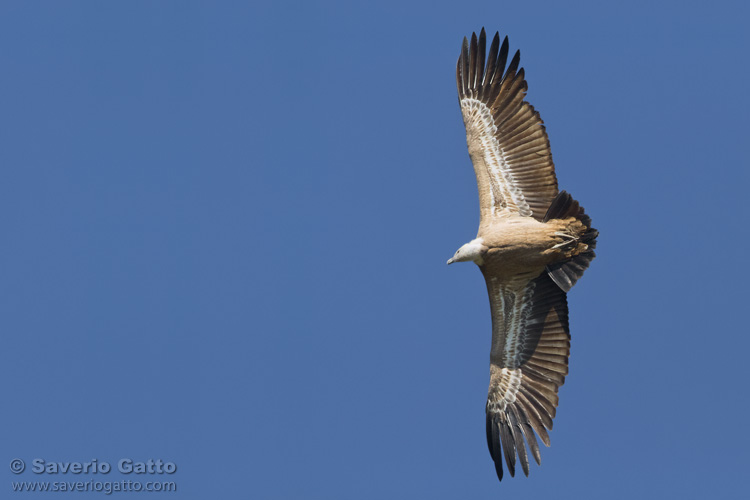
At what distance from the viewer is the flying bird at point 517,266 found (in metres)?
13.6

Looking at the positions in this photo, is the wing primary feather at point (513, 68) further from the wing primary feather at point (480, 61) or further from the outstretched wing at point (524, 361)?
the outstretched wing at point (524, 361)

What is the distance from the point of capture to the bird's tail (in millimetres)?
13203

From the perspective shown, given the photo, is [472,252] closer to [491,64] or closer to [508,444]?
[508,444]

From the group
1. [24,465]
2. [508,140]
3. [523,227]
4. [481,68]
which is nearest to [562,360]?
[523,227]

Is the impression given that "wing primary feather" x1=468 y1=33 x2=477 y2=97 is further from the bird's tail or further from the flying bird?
the bird's tail

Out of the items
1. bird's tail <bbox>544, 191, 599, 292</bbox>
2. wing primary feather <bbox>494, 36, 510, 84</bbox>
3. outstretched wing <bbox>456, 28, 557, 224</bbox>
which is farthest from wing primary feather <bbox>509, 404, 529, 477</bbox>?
wing primary feather <bbox>494, 36, 510, 84</bbox>

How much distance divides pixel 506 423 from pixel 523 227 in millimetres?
2681

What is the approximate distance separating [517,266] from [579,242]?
0.89 meters

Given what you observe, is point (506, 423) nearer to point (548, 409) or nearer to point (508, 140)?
point (548, 409)

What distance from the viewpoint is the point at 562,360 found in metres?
13.9

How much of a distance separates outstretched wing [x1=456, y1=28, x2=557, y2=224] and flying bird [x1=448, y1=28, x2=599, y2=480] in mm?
14

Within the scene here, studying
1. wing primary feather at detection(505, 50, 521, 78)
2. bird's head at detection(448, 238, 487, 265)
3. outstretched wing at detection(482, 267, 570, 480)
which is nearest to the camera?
bird's head at detection(448, 238, 487, 265)

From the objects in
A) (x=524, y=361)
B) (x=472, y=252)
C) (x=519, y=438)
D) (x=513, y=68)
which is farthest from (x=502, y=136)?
(x=519, y=438)

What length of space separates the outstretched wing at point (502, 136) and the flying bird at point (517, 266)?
0.01 m
